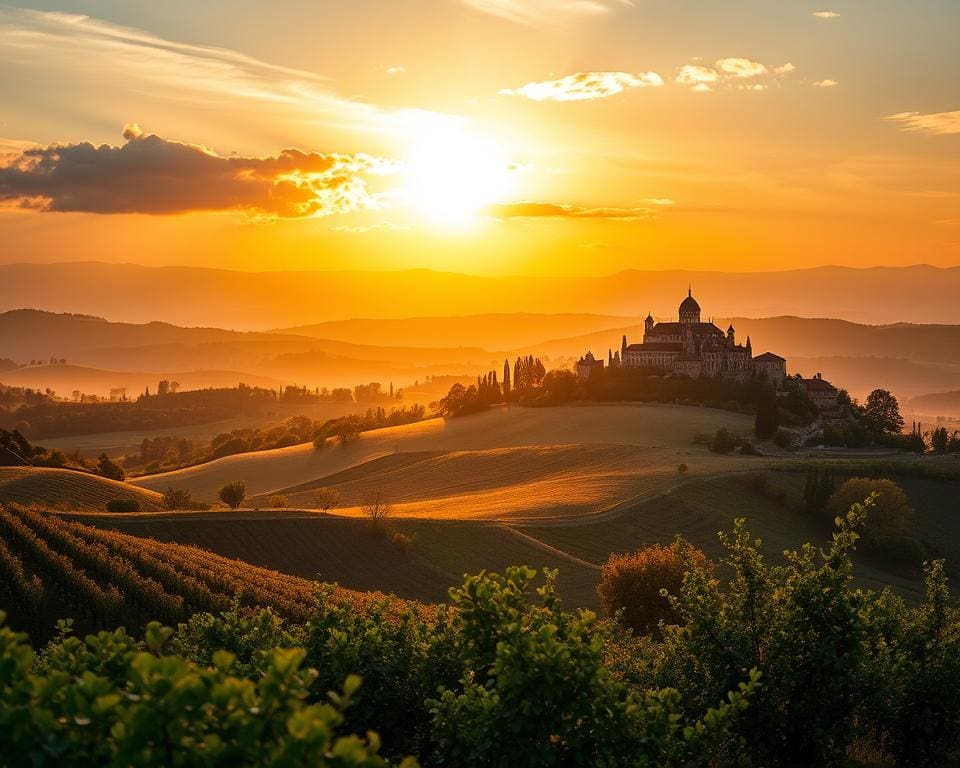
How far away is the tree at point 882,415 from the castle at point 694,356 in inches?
513

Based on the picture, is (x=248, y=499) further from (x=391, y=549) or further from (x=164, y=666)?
(x=164, y=666)

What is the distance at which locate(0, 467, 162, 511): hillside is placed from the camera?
3302 inches

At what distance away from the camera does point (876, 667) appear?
1848 cm

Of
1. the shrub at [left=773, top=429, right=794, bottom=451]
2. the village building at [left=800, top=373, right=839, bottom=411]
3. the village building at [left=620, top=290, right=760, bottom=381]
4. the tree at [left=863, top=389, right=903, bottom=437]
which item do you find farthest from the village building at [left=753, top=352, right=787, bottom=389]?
the shrub at [left=773, top=429, right=794, bottom=451]

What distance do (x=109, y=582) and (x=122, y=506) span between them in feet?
139

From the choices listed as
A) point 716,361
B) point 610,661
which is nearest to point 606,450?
point 716,361

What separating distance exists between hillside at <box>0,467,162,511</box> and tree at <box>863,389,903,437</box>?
8858 centimetres

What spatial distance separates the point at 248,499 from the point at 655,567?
223 ft

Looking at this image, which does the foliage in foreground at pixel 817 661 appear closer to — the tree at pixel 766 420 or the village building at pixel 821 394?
the tree at pixel 766 420

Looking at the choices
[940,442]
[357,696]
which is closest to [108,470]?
[940,442]

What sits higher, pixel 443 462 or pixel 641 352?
pixel 641 352

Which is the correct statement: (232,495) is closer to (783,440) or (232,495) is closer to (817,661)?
(783,440)

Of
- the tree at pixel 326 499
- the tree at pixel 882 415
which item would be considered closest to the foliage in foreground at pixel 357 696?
the tree at pixel 326 499

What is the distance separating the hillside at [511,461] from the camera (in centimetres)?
9156
